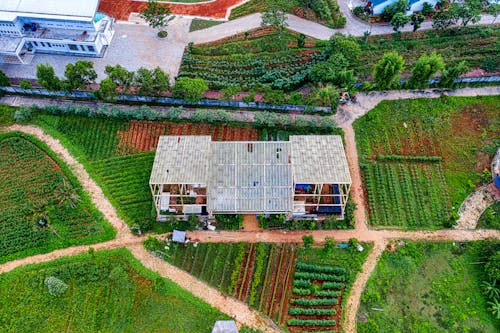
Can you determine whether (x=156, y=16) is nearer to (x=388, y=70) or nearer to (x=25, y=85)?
(x=25, y=85)

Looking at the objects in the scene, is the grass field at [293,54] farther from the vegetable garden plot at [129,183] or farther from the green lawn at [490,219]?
the green lawn at [490,219]

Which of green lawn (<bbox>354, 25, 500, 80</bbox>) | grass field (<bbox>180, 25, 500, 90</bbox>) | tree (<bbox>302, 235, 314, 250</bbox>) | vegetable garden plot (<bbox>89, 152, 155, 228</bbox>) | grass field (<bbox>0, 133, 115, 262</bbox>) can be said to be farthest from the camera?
green lawn (<bbox>354, 25, 500, 80</bbox>)

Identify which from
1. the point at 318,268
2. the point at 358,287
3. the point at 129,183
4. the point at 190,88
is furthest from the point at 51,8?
the point at 358,287

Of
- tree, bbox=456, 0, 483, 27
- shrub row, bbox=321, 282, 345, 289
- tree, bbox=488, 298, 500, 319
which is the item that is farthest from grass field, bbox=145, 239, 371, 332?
tree, bbox=456, 0, 483, 27

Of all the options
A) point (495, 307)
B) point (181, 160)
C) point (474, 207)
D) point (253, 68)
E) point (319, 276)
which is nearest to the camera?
point (495, 307)

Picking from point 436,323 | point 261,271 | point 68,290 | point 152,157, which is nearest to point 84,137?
point 152,157

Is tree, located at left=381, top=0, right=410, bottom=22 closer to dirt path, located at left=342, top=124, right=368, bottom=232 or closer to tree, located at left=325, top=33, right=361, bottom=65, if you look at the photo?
tree, located at left=325, top=33, right=361, bottom=65

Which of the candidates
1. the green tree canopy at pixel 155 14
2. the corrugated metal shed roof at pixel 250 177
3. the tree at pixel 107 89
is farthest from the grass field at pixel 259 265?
the green tree canopy at pixel 155 14
